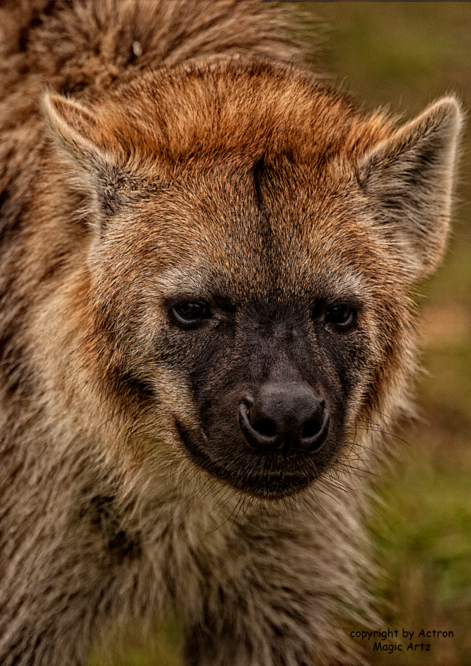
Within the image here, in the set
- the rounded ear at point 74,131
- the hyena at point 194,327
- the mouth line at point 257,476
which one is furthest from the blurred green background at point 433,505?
the rounded ear at point 74,131

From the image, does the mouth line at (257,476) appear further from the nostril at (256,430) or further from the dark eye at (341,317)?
the dark eye at (341,317)

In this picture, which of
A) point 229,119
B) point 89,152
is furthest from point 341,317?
point 89,152

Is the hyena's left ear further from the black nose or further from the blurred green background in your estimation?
the black nose

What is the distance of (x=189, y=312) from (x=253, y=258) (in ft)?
0.75

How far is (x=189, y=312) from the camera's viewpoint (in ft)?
8.99

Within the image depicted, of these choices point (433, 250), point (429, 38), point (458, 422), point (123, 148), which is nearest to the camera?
point (123, 148)

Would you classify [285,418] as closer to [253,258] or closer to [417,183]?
[253,258]

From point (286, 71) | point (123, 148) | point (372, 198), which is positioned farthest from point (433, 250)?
point (123, 148)

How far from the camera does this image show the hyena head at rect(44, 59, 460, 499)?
2650 millimetres

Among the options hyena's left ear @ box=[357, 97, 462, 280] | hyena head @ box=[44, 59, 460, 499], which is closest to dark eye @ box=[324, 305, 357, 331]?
hyena head @ box=[44, 59, 460, 499]

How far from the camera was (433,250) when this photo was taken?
319cm

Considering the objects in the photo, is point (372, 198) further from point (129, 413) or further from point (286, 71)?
point (129, 413)

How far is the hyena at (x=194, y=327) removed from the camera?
271cm

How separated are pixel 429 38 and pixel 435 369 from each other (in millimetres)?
5972
